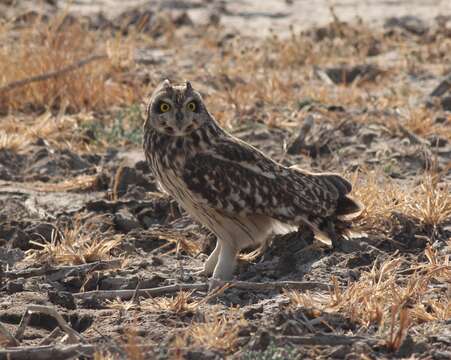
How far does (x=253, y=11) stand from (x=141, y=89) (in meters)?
4.39

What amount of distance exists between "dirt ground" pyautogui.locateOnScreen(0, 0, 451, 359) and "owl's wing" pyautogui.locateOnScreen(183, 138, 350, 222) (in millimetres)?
366

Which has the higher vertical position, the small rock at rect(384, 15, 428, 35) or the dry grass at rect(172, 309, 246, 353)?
Result: the small rock at rect(384, 15, 428, 35)

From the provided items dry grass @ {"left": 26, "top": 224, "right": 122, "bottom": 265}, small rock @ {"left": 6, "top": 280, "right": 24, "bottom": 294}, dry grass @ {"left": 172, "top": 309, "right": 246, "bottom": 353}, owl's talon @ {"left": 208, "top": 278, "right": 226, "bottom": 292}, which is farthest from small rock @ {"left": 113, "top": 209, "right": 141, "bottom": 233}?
dry grass @ {"left": 172, "top": 309, "right": 246, "bottom": 353}

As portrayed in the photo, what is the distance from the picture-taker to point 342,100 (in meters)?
11.2

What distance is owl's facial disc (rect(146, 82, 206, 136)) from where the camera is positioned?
23.5 ft

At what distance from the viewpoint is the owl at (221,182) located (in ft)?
23.6

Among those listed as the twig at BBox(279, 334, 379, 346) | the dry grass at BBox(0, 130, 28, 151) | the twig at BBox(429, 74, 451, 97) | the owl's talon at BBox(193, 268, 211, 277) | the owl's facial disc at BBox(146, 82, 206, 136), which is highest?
the owl's facial disc at BBox(146, 82, 206, 136)

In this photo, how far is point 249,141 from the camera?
10.1 m

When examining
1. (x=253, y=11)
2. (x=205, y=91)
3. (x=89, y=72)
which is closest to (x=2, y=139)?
(x=89, y=72)

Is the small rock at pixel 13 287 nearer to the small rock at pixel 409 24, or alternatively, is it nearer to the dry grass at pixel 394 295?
the dry grass at pixel 394 295

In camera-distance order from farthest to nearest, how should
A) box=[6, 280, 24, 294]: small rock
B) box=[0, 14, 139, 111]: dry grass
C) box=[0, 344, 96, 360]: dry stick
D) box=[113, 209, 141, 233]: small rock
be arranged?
box=[0, 14, 139, 111]: dry grass
box=[113, 209, 141, 233]: small rock
box=[6, 280, 24, 294]: small rock
box=[0, 344, 96, 360]: dry stick

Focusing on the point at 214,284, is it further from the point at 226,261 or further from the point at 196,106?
the point at 196,106

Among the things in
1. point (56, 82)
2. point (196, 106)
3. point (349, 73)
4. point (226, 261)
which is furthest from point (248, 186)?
point (349, 73)

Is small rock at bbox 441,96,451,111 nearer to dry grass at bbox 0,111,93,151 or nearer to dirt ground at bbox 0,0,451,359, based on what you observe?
dirt ground at bbox 0,0,451,359
